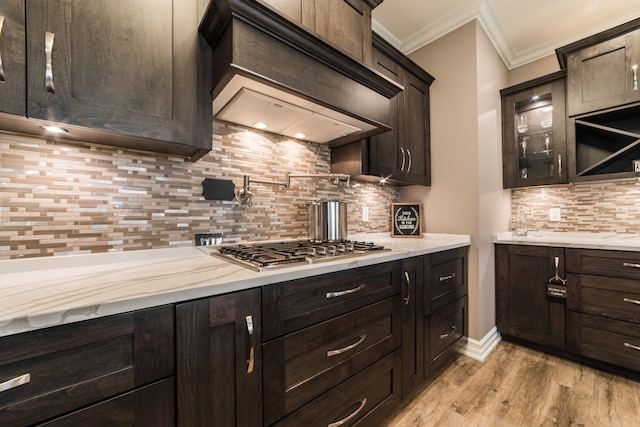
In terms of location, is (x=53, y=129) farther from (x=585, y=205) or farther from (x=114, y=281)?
(x=585, y=205)

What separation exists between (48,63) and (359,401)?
167 cm

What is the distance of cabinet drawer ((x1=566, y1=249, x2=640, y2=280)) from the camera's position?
1.67m

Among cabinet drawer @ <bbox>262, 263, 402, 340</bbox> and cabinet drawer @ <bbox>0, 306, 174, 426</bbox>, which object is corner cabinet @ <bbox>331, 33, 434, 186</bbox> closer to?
cabinet drawer @ <bbox>262, 263, 402, 340</bbox>

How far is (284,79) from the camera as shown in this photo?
1123 millimetres

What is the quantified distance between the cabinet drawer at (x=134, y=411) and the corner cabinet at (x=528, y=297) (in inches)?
98.9

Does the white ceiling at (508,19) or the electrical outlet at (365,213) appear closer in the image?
the white ceiling at (508,19)

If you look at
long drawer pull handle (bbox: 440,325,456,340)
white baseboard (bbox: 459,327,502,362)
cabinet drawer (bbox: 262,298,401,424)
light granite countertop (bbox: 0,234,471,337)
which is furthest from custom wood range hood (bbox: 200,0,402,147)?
white baseboard (bbox: 459,327,502,362)

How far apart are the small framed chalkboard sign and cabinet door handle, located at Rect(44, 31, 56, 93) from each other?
85.7 inches

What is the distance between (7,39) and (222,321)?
99 cm

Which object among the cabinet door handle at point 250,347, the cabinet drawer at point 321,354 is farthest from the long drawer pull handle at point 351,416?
the cabinet door handle at point 250,347

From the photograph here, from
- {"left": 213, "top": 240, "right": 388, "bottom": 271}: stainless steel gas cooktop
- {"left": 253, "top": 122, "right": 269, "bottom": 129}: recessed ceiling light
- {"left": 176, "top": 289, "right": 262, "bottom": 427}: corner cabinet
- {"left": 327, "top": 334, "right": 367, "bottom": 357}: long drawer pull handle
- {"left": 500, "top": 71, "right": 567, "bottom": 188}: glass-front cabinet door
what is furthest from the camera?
{"left": 500, "top": 71, "right": 567, "bottom": 188}: glass-front cabinet door

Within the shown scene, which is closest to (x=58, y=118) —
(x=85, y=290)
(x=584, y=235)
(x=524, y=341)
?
(x=85, y=290)

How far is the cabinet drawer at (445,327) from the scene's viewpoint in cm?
160

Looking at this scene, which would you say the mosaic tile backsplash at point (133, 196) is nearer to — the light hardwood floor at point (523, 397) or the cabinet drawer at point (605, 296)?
the light hardwood floor at point (523, 397)
